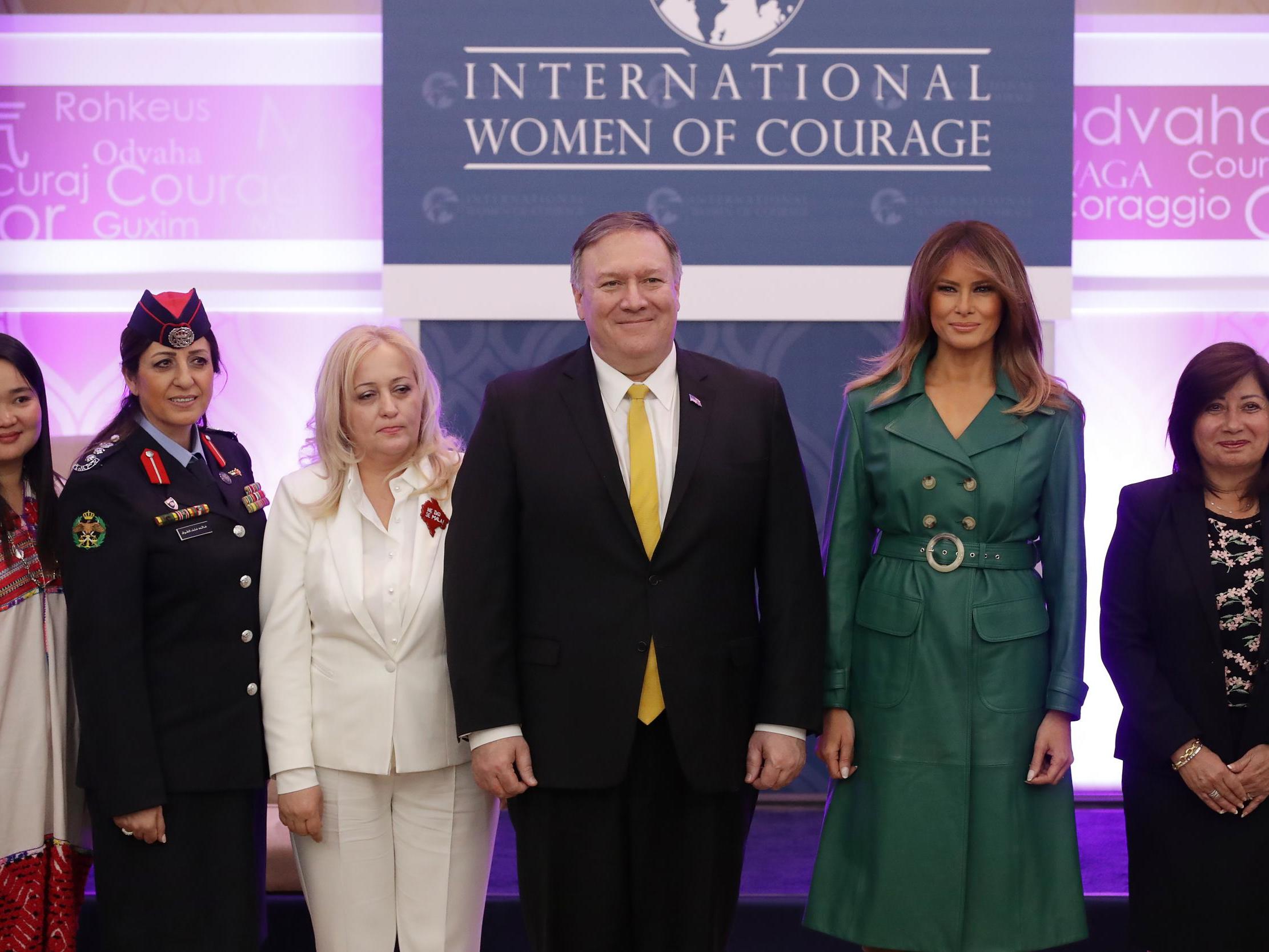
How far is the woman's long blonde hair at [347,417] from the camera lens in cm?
Result: 240

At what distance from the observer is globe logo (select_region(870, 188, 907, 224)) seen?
411 centimetres

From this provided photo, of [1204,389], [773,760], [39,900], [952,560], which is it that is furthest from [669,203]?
[39,900]

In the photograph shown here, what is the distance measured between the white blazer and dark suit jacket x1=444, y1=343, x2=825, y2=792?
145mm

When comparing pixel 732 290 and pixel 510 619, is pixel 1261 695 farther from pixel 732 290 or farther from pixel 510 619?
pixel 732 290

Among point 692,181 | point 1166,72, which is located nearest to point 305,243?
point 692,181

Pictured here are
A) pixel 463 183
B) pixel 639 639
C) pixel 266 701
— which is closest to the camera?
pixel 639 639

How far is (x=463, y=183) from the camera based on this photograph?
408cm

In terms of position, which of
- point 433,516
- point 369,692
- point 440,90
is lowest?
point 369,692

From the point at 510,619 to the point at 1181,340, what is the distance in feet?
10.7

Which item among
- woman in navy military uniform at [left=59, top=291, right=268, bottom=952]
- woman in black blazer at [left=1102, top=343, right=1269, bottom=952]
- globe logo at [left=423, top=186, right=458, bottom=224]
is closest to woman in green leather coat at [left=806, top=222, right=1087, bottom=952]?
woman in black blazer at [left=1102, top=343, right=1269, bottom=952]

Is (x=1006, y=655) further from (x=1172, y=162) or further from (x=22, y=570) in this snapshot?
(x=1172, y=162)

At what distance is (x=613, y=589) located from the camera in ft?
7.26

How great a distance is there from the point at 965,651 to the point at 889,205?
2.20 m

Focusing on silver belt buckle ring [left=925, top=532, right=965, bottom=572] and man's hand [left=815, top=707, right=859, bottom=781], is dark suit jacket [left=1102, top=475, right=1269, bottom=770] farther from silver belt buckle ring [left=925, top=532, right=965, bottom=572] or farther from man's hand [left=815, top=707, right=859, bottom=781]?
man's hand [left=815, top=707, right=859, bottom=781]
